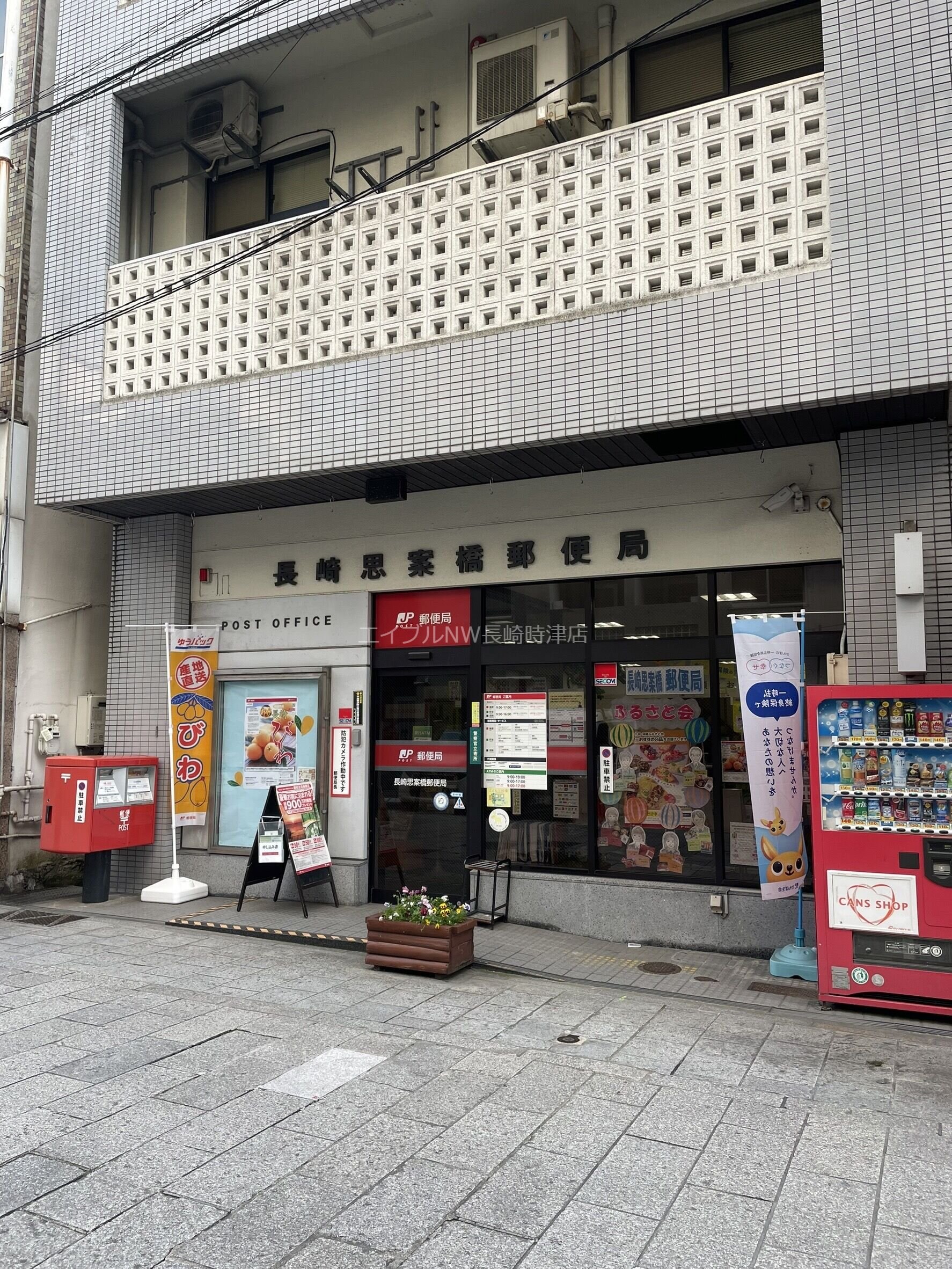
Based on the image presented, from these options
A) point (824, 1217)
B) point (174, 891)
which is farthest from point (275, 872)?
point (824, 1217)

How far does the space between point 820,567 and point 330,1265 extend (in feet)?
23.5

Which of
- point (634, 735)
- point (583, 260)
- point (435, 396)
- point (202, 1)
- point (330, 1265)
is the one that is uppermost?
point (202, 1)

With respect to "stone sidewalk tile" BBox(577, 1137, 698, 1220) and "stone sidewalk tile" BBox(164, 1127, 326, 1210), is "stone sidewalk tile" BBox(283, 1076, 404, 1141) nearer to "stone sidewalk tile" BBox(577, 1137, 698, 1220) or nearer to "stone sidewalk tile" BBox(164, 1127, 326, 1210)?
"stone sidewalk tile" BBox(164, 1127, 326, 1210)

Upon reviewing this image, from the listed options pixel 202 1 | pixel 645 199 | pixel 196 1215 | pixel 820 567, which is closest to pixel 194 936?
pixel 196 1215

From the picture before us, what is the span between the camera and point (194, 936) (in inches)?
378

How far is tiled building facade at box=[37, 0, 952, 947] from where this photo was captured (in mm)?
7508

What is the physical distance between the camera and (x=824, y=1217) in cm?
424

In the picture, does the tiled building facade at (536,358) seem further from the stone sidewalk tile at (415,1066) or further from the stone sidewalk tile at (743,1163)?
the stone sidewalk tile at (743,1163)

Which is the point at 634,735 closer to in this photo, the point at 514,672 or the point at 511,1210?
the point at 514,672

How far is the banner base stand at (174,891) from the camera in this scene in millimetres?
11133

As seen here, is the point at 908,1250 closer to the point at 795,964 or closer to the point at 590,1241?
the point at 590,1241

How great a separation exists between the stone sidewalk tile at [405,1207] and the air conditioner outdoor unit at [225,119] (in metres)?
11.6

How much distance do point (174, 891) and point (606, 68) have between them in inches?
414

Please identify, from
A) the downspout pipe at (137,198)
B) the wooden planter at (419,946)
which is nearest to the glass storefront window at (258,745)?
the wooden planter at (419,946)
